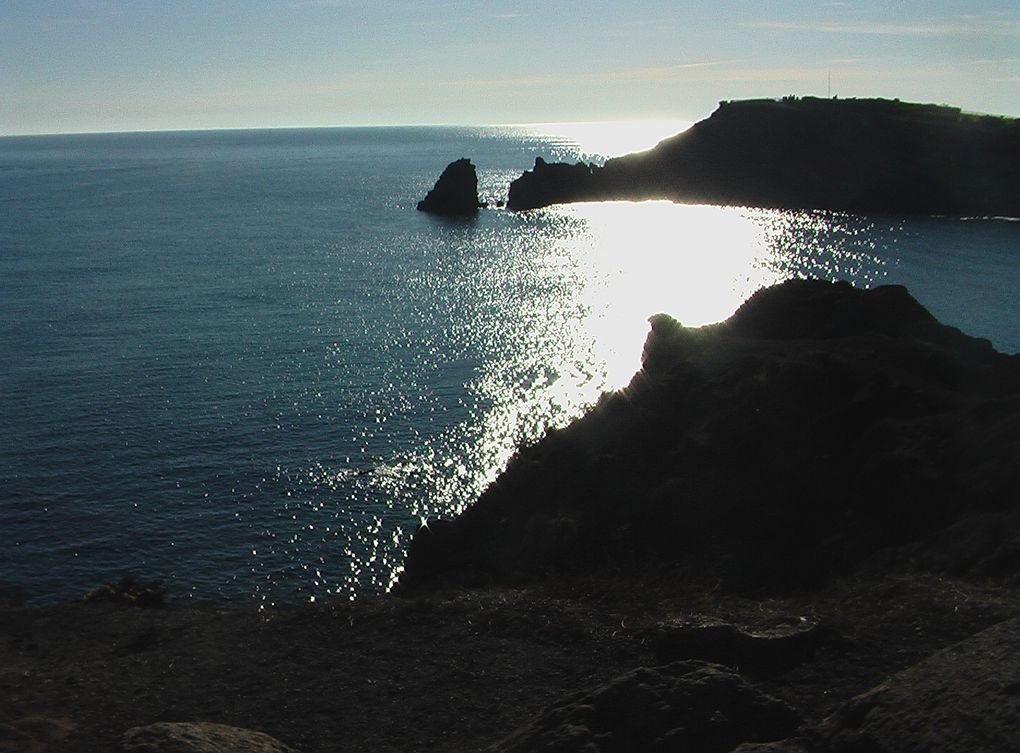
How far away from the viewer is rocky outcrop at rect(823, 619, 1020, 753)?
1295 cm

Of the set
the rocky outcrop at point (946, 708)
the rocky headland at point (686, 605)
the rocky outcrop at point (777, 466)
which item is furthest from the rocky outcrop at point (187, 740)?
the rocky outcrop at point (777, 466)

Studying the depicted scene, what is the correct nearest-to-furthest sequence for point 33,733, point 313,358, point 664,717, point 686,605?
point 664,717 → point 33,733 → point 686,605 → point 313,358

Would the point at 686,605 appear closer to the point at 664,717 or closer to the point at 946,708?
the point at 664,717

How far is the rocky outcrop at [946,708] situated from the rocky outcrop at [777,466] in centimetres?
1123

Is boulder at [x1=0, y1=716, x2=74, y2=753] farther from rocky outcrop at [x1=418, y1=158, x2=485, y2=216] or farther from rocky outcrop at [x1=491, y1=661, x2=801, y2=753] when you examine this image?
rocky outcrop at [x1=418, y1=158, x2=485, y2=216]

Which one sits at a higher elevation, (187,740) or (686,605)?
(187,740)

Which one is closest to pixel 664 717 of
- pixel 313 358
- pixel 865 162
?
pixel 313 358

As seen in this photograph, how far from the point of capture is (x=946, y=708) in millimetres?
13719

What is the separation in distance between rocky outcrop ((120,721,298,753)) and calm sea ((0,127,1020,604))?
2192 cm

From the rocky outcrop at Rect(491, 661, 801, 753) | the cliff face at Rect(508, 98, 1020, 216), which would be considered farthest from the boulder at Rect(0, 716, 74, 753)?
the cliff face at Rect(508, 98, 1020, 216)

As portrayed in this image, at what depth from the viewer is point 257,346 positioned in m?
77.8

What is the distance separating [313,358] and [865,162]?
13638cm

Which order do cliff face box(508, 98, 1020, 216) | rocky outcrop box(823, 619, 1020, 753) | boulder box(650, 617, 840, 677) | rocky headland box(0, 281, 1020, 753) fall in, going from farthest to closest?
cliff face box(508, 98, 1020, 216)
boulder box(650, 617, 840, 677)
rocky headland box(0, 281, 1020, 753)
rocky outcrop box(823, 619, 1020, 753)

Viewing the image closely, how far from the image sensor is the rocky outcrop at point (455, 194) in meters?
185
